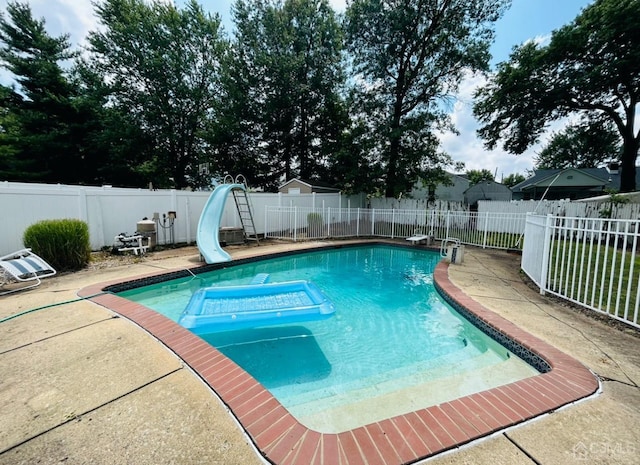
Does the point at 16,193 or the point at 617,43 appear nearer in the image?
the point at 16,193

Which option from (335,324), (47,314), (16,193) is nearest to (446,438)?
(335,324)

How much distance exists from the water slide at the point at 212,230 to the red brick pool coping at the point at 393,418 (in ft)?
15.4

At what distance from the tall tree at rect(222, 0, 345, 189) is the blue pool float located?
50.5 ft

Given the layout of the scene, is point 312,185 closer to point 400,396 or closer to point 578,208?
point 578,208

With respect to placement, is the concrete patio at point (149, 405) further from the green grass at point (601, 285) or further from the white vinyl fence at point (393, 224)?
the white vinyl fence at point (393, 224)

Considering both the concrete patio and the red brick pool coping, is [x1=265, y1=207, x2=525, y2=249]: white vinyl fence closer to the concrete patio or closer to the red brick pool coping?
the concrete patio

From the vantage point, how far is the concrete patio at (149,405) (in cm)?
154

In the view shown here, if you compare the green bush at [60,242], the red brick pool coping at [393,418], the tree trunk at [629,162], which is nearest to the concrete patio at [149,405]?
the red brick pool coping at [393,418]

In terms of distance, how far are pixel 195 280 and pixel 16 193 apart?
481cm

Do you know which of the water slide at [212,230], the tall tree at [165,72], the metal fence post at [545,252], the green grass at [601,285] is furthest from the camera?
the tall tree at [165,72]

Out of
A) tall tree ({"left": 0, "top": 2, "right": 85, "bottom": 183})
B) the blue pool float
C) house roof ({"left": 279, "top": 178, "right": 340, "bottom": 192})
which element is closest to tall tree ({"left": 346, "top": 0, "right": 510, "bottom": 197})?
house roof ({"left": 279, "top": 178, "right": 340, "bottom": 192})

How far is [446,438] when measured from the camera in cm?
164

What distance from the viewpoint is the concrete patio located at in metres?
1.54

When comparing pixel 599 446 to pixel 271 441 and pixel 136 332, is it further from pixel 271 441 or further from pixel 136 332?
pixel 136 332
